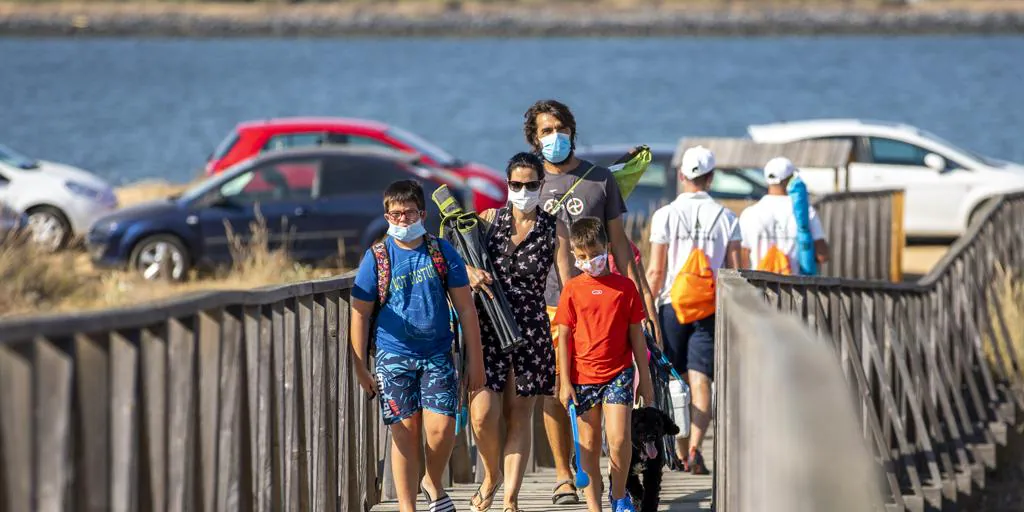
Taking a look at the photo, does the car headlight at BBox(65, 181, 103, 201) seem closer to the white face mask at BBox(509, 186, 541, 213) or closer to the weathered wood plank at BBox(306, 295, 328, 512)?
the white face mask at BBox(509, 186, 541, 213)

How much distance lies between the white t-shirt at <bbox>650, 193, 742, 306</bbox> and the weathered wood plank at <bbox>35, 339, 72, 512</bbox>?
186 inches

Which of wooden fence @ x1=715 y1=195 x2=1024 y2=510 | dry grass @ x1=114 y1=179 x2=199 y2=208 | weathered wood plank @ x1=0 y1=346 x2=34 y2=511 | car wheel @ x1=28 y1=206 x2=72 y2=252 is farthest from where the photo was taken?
dry grass @ x1=114 y1=179 x2=199 y2=208

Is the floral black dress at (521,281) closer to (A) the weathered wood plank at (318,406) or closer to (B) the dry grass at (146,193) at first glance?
(A) the weathered wood plank at (318,406)

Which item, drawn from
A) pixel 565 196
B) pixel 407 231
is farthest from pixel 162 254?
pixel 407 231

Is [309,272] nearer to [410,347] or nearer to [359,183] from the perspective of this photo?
[359,183]

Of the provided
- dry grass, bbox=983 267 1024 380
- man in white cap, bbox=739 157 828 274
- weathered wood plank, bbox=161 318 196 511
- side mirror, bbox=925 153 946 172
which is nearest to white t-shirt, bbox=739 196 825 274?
man in white cap, bbox=739 157 828 274

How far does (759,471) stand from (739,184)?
14.2m

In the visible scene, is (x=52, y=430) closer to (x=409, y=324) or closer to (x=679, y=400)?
(x=409, y=324)

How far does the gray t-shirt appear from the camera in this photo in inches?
288

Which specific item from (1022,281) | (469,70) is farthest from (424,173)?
(469,70)

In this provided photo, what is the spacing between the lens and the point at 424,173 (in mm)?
17641

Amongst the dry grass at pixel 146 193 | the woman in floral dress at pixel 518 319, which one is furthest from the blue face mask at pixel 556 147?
the dry grass at pixel 146 193

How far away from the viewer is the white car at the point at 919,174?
19984 millimetres

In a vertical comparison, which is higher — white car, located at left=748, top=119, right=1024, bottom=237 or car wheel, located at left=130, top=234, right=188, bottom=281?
white car, located at left=748, top=119, right=1024, bottom=237
